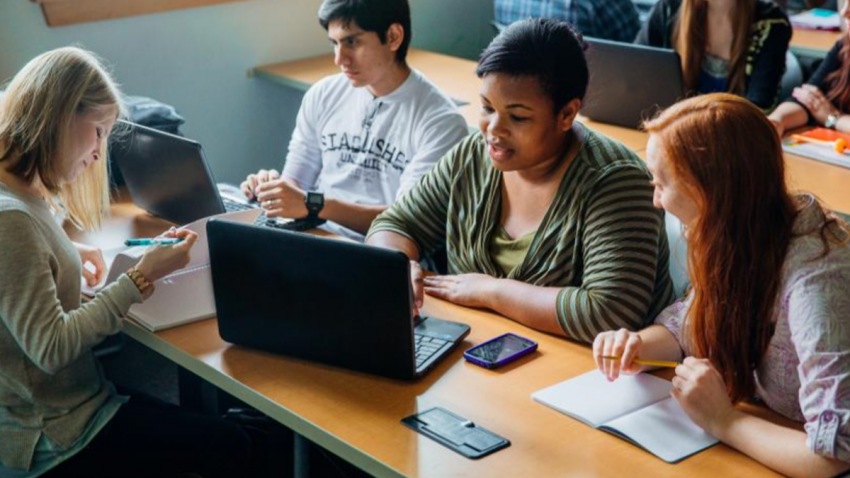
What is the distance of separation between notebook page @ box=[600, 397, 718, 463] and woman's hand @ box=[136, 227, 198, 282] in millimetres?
828

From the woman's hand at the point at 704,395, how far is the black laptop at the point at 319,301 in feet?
1.34

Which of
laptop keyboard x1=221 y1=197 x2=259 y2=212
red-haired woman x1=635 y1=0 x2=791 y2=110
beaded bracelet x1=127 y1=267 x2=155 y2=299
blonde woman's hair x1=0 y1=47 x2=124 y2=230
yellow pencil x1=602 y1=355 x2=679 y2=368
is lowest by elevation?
laptop keyboard x1=221 y1=197 x2=259 y2=212

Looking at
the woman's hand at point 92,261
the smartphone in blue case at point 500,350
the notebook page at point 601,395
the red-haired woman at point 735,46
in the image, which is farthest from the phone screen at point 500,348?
the red-haired woman at point 735,46

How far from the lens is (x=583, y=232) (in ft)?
6.41

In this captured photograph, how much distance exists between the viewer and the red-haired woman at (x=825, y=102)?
3094 mm

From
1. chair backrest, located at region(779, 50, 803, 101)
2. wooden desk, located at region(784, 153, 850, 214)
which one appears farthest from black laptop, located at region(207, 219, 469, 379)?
chair backrest, located at region(779, 50, 803, 101)

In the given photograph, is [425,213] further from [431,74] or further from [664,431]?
[431,74]

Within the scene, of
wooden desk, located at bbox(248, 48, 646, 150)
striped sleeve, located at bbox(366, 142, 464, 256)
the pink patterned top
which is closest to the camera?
the pink patterned top

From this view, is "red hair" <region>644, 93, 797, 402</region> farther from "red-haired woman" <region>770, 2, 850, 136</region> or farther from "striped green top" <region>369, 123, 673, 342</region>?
"red-haired woman" <region>770, 2, 850, 136</region>

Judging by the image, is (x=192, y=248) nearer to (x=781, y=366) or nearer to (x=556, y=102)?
(x=556, y=102)

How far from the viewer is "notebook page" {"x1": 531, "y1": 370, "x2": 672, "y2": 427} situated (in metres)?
1.63

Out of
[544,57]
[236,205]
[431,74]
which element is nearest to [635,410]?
[544,57]

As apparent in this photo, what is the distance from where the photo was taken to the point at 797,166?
2.83 metres

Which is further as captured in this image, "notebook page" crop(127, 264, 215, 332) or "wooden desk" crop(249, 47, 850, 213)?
"wooden desk" crop(249, 47, 850, 213)
